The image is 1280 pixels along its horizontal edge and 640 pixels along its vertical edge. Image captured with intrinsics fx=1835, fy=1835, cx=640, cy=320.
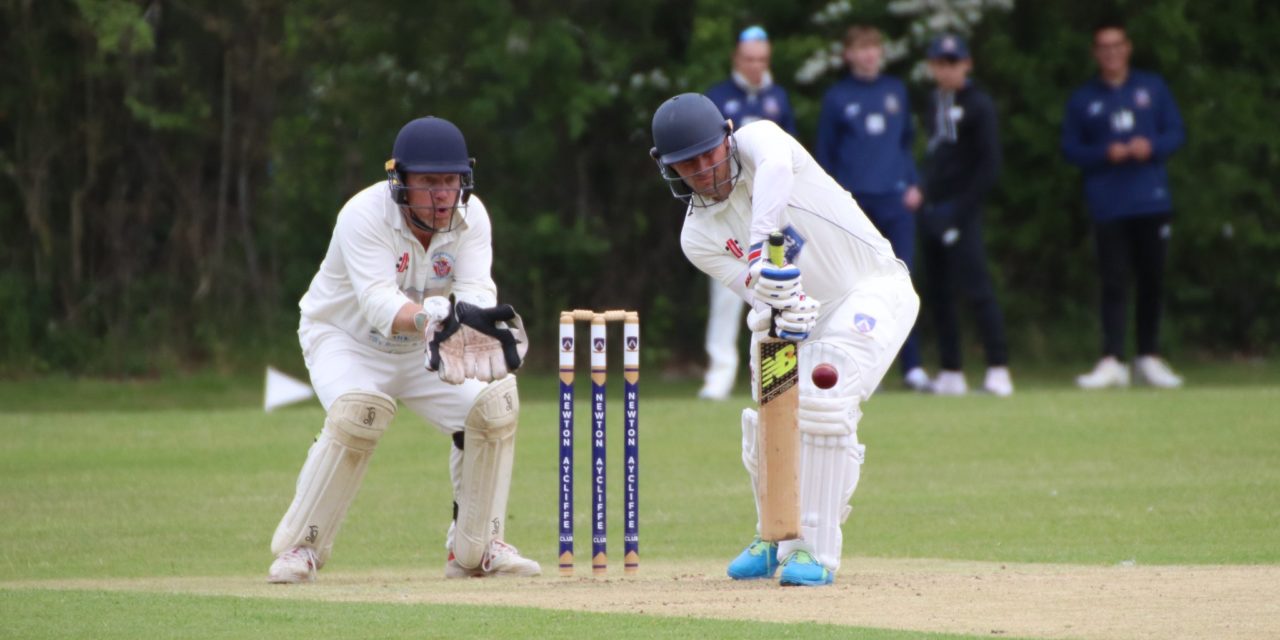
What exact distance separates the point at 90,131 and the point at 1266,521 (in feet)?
33.6

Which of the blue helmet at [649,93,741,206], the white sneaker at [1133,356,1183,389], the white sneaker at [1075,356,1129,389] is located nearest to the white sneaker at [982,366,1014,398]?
the white sneaker at [1075,356,1129,389]

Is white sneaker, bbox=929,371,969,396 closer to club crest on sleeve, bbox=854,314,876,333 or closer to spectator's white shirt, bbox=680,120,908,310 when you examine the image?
spectator's white shirt, bbox=680,120,908,310

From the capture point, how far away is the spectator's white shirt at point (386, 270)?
643cm

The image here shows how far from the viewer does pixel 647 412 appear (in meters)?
11.2

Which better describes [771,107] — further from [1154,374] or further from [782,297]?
[782,297]

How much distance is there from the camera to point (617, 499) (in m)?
9.38

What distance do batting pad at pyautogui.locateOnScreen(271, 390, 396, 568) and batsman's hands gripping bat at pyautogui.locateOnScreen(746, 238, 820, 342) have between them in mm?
1542

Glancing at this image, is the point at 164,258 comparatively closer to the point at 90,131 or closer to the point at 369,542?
the point at 90,131

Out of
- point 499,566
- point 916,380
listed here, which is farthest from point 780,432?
point 916,380

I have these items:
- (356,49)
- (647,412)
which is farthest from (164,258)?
(647,412)

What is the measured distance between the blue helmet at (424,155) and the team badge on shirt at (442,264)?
0.20m

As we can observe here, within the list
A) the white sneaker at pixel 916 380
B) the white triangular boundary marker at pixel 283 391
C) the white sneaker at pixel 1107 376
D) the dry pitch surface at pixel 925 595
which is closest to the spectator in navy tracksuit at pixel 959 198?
the white sneaker at pixel 916 380

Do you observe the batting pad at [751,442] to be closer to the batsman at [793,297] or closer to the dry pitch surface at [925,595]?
the batsman at [793,297]

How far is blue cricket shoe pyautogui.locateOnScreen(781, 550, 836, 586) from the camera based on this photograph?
5926 mm
